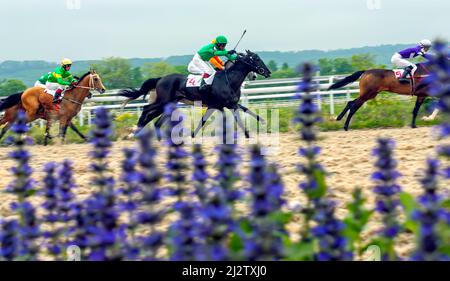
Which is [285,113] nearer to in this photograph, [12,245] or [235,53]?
[235,53]

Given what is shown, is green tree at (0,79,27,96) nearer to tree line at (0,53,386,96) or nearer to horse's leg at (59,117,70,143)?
tree line at (0,53,386,96)

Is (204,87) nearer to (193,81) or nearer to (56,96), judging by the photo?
(193,81)

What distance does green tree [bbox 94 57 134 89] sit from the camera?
3900cm

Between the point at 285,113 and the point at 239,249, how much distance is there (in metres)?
13.4

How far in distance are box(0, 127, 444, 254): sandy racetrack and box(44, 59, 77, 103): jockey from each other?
215 centimetres

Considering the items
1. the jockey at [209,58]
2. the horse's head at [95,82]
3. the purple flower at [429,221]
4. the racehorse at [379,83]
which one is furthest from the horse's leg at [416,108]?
the purple flower at [429,221]

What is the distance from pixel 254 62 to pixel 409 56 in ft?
10.3

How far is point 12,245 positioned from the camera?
2930 millimetres

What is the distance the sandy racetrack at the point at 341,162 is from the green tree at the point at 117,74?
26.3 m

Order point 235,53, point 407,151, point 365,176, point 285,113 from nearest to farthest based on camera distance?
point 365,176 < point 407,151 < point 235,53 < point 285,113

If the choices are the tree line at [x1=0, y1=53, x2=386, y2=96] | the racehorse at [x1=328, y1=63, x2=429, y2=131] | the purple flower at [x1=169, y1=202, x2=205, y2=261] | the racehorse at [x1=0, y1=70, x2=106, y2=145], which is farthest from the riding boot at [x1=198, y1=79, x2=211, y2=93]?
the tree line at [x1=0, y1=53, x2=386, y2=96]
